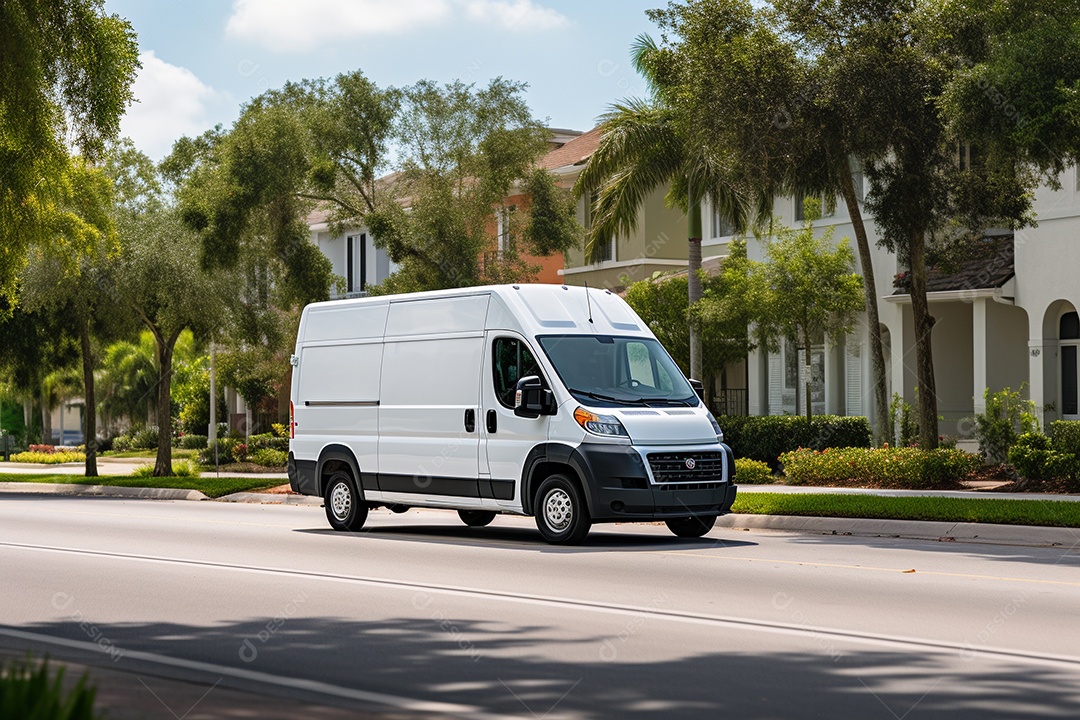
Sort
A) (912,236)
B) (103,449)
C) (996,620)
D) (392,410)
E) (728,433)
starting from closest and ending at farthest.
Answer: (996,620)
(392,410)
(912,236)
(728,433)
(103,449)

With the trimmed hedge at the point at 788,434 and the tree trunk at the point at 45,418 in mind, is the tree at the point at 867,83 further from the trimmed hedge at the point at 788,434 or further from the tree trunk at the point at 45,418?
the tree trunk at the point at 45,418

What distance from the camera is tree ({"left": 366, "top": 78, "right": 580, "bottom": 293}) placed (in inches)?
1159

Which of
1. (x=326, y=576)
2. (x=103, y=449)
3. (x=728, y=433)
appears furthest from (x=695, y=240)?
(x=103, y=449)

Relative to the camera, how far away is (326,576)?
13.1 meters

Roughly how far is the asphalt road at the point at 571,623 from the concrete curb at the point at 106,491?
39.9ft

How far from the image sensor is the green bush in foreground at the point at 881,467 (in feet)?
77.2

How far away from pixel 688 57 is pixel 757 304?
7746 mm

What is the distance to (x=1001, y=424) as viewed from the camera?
2447 cm

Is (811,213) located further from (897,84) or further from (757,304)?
(897,84)

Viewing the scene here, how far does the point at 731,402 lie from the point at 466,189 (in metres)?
9.75

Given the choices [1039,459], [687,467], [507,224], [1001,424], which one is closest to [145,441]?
[507,224]

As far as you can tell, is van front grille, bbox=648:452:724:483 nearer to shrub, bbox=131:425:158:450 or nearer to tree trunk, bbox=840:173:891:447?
tree trunk, bbox=840:173:891:447

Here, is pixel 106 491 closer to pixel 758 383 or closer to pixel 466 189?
pixel 466 189

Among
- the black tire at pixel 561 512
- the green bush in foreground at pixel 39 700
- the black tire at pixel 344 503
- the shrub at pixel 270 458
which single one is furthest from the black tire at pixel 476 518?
the shrub at pixel 270 458
